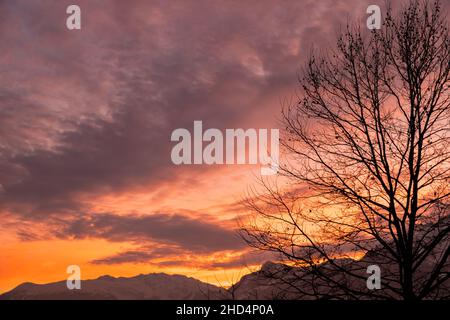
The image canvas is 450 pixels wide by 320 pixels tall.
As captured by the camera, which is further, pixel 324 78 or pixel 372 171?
pixel 324 78

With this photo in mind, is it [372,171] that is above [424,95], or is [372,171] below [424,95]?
below

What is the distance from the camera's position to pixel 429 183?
11.4 metres

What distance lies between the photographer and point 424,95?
37.5 feet

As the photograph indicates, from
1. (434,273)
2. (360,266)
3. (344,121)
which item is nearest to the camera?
(434,273)

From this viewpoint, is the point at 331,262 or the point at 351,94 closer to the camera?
the point at 331,262

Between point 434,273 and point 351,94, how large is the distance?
4765 mm

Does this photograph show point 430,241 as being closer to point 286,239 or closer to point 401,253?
point 401,253

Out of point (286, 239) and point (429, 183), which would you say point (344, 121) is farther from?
point (286, 239)
